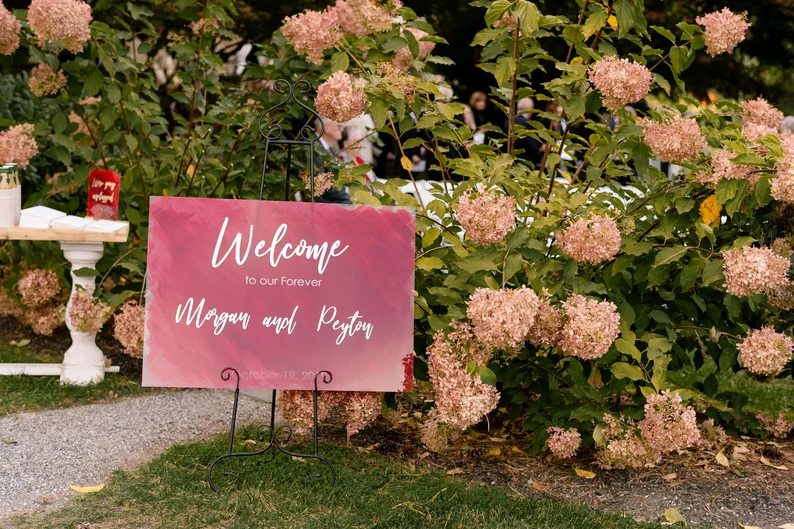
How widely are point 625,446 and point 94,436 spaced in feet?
7.18

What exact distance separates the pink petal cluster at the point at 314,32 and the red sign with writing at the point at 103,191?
1.21 m

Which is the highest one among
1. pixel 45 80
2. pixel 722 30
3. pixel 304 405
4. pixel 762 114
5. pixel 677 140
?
pixel 722 30

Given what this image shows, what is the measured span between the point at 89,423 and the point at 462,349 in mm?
1818

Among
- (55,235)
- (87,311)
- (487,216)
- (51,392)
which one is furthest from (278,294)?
(51,392)

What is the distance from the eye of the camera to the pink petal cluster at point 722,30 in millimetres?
3332

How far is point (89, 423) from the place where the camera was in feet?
12.4

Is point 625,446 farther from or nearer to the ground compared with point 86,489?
farther from the ground

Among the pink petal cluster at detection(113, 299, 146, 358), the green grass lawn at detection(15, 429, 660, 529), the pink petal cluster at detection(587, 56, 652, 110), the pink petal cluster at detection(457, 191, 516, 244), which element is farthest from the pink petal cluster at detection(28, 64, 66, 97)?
the pink petal cluster at detection(587, 56, 652, 110)

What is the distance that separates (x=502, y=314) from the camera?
273 centimetres

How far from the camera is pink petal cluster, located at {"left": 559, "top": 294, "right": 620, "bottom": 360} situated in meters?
2.87

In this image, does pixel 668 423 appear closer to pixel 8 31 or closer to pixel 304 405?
pixel 304 405

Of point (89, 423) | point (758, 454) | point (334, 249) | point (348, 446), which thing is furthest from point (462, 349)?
point (89, 423)

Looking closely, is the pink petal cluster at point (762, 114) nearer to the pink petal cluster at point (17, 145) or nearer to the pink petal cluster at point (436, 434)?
the pink petal cluster at point (436, 434)

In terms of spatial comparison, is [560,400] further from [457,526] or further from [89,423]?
[89,423]
